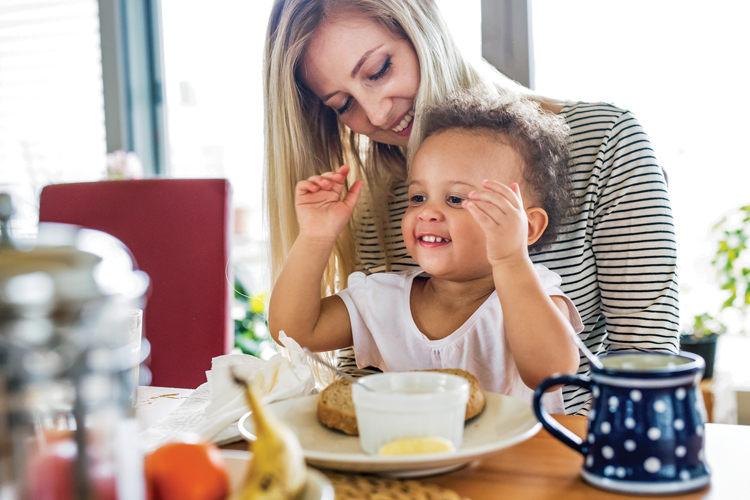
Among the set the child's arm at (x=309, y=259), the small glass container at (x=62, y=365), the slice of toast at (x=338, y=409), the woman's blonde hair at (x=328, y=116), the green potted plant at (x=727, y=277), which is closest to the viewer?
the small glass container at (x=62, y=365)

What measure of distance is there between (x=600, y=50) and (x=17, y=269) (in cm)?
235

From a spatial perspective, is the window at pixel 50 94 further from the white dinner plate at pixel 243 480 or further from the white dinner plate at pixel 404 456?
the white dinner plate at pixel 243 480

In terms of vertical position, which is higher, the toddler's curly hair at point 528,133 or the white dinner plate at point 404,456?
the toddler's curly hair at point 528,133

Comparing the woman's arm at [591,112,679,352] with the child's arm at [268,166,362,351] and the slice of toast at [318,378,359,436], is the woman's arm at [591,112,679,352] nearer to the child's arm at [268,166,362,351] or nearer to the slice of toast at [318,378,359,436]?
the child's arm at [268,166,362,351]

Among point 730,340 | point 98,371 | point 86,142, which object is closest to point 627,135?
point 98,371

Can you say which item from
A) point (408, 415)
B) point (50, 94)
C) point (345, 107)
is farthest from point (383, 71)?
point (50, 94)

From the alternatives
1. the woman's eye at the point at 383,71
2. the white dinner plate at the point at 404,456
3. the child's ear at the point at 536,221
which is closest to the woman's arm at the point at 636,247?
the child's ear at the point at 536,221

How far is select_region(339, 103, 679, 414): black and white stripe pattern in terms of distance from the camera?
3.92 ft

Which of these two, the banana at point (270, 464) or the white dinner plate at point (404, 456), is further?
the white dinner plate at point (404, 456)

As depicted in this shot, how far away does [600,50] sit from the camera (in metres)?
2.27

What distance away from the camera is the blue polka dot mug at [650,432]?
0.51 metres

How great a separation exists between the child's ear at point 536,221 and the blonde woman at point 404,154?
0.15 m

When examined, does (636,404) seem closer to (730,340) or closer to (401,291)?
(401,291)

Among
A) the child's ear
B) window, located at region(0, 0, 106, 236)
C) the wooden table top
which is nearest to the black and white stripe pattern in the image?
the child's ear
